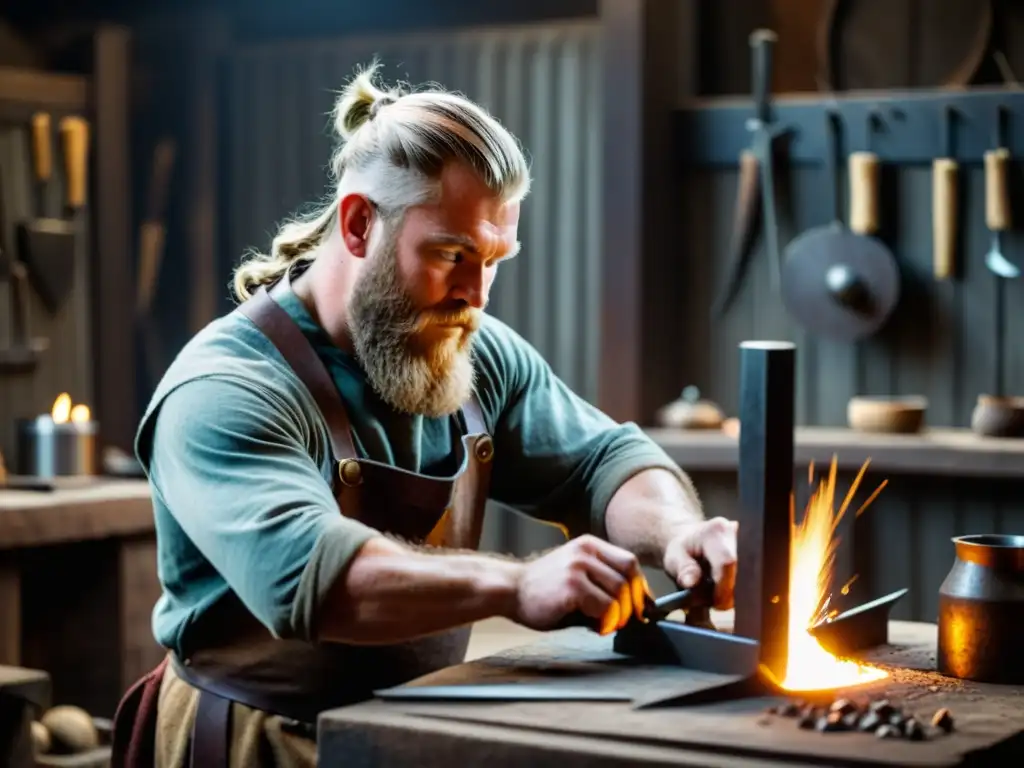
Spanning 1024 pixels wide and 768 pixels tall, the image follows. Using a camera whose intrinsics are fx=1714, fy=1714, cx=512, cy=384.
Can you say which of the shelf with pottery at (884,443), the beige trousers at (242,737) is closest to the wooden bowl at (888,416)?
the shelf with pottery at (884,443)

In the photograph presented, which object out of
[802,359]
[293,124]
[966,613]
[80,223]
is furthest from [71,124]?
[966,613]

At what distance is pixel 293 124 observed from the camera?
6.77 meters

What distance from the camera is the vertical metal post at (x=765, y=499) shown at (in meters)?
2.70

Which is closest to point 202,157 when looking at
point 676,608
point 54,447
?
point 54,447

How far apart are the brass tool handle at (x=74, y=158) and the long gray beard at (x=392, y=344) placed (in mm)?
3548

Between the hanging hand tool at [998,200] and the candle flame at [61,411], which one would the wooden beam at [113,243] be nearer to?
the candle flame at [61,411]

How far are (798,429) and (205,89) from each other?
2.84 metres

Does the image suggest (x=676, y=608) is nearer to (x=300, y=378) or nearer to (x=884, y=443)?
(x=300, y=378)

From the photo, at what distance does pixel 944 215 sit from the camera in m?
5.36

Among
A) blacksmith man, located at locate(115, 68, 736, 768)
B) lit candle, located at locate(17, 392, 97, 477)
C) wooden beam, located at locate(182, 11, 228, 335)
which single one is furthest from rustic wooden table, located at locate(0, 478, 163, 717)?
blacksmith man, located at locate(115, 68, 736, 768)

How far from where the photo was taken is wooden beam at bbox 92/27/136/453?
6.66 m

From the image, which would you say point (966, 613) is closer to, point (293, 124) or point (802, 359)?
point (802, 359)

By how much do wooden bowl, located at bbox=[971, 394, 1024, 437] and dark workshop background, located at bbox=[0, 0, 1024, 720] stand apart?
0.16 meters

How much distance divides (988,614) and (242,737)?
1.29 metres
